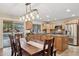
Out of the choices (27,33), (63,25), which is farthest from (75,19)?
(27,33)

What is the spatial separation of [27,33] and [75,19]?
906 millimetres

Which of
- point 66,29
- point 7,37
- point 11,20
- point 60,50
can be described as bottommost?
point 60,50

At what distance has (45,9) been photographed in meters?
1.85

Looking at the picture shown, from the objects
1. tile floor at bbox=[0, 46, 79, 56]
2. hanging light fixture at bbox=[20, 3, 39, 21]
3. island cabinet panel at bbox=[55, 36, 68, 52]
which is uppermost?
hanging light fixture at bbox=[20, 3, 39, 21]

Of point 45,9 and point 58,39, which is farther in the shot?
A: point 58,39

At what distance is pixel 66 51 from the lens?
1902 mm

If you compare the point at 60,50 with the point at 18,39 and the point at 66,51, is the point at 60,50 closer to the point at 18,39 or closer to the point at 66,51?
the point at 66,51

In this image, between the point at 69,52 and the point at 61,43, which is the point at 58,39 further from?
the point at 69,52

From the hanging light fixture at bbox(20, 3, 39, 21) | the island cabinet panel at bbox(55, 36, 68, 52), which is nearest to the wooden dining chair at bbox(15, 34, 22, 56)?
the hanging light fixture at bbox(20, 3, 39, 21)

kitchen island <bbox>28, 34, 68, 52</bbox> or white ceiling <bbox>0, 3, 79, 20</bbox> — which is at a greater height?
white ceiling <bbox>0, 3, 79, 20</bbox>

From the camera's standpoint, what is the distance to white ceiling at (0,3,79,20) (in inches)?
72.3

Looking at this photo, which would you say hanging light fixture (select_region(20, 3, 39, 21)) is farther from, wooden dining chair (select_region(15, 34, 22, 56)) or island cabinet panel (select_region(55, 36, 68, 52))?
island cabinet panel (select_region(55, 36, 68, 52))

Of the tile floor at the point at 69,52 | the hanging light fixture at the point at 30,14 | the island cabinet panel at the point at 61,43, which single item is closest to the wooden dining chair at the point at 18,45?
the tile floor at the point at 69,52

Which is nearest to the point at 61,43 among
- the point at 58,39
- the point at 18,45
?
the point at 58,39
